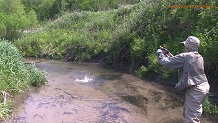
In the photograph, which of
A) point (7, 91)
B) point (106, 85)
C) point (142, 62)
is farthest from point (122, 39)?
point (7, 91)

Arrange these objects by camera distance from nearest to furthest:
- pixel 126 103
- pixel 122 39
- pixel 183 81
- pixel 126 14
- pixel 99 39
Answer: pixel 183 81, pixel 126 103, pixel 122 39, pixel 99 39, pixel 126 14

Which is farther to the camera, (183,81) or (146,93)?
(146,93)

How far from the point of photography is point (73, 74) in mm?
14125

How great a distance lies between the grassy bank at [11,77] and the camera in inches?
A: 302

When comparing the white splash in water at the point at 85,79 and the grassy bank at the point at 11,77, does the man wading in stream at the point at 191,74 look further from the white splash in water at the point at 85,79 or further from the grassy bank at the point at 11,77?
the white splash in water at the point at 85,79

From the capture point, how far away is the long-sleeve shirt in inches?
214

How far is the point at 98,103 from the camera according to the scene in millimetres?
8977

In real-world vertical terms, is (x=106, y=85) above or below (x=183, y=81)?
below

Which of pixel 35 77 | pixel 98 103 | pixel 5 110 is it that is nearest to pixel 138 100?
pixel 98 103

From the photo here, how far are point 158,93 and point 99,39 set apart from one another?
1058cm

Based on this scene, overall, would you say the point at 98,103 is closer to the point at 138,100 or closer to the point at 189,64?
the point at 138,100

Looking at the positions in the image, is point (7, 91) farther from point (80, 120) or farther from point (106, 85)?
point (106, 85)

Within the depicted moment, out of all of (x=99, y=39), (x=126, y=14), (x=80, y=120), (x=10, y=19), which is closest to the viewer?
(x=80, y=120)

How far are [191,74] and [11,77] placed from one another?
5641mm
